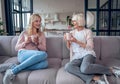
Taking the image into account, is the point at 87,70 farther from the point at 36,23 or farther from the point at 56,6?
the point at 56,6

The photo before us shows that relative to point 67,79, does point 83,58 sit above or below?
above

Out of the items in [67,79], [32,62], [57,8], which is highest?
[57,8]

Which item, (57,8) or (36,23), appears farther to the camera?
(57,8)

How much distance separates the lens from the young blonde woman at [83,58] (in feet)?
5.80

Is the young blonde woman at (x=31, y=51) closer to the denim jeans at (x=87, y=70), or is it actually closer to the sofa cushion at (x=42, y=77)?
the sofa cushion at (x=42, y=77)

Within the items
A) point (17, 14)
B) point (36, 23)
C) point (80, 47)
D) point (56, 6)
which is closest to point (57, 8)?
point (56, 6)

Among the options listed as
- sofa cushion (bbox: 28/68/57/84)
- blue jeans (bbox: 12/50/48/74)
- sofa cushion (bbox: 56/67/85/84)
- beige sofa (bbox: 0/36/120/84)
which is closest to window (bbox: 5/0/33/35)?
beige sofa (bbox: 0/36/120/84)

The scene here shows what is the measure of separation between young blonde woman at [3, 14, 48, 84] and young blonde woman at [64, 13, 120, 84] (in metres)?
0.32

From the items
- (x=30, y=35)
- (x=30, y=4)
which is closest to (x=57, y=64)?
Result: (x=30, y=35)

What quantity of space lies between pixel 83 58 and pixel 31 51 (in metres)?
0.64

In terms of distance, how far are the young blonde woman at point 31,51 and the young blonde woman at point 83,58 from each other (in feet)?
1.06

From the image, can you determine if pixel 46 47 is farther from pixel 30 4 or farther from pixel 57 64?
pixel 30 4

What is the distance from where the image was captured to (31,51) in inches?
83.3

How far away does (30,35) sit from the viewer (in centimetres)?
227
